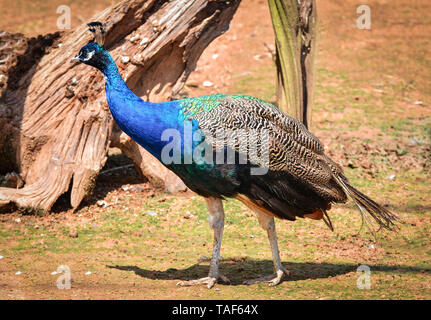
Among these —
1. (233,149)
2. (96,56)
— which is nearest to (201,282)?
(233,149)

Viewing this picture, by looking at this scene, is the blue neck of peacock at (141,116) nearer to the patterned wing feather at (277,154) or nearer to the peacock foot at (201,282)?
the patterned wing feather at (277,154)

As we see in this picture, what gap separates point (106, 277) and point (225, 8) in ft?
12.1

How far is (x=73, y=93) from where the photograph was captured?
21.3ft

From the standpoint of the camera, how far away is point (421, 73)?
10.4 m

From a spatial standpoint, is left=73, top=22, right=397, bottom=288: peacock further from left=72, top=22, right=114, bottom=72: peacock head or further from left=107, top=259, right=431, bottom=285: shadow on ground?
left=107, top=259, right=431, bottom=285: shadow on ground

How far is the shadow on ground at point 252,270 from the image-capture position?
491 centimetres

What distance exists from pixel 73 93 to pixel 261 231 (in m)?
2.69

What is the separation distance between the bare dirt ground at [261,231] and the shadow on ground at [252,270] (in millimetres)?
10

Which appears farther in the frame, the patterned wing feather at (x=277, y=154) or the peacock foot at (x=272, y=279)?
the peacock foot at (x=272, y=279)

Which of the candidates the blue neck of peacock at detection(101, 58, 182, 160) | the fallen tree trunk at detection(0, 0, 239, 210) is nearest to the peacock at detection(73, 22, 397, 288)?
the blue neck of peacock at detection(101, 58, 182, 160)

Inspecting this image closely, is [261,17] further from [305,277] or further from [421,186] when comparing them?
[305,277]

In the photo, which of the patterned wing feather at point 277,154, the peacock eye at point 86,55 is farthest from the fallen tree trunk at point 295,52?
the peacock eye at point 86,55

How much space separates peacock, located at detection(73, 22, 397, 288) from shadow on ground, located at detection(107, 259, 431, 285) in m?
0.26

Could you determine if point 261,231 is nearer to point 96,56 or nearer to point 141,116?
point 141,116
